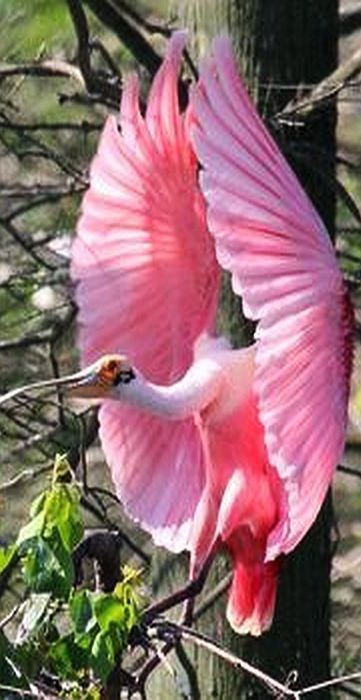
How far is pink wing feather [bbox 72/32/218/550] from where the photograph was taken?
2225mm

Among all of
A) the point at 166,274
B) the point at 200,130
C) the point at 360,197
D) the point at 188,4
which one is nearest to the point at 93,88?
the point at 188,4

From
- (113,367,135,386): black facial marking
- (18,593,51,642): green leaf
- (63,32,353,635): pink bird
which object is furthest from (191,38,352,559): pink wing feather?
(18,593,51,642): green leaf

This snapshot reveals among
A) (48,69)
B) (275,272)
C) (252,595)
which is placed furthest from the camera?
(48,69)

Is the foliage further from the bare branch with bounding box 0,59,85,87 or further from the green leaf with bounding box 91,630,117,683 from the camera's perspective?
the bare branch with bounding box 0,59,85,87

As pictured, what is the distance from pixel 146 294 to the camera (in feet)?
7.45

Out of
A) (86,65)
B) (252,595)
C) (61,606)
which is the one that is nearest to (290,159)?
(86,65)

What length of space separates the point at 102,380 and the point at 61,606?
0.20 meters

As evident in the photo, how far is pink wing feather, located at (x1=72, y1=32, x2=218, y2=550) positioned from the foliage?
0.14 meters

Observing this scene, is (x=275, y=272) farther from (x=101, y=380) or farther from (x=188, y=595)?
(x=188, y=595)

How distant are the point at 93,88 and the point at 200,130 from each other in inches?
45.6

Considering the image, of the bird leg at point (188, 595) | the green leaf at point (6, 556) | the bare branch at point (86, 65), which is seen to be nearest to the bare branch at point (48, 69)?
the bare branch at point (86, 65)

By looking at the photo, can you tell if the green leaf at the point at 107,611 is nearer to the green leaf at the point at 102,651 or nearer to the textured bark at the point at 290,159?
the green leaf at the point at 102,651

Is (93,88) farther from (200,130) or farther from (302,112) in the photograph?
(200,130)

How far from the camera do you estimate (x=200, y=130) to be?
205cm
